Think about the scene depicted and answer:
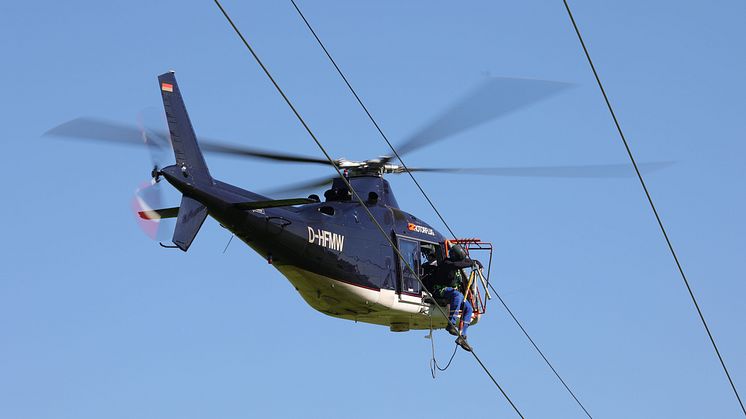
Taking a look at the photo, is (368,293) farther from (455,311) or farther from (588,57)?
(588,57)

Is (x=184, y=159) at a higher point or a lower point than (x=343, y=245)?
lower

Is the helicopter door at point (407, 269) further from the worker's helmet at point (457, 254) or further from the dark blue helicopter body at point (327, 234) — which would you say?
the worker's helmet at point (457, 254)

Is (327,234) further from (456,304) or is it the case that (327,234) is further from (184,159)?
(456,304)

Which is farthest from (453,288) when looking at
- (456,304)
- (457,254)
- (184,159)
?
(184,159)

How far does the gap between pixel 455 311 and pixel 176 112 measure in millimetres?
8036

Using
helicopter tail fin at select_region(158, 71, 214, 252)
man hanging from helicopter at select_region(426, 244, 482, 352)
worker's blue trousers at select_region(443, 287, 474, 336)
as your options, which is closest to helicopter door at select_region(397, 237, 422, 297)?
man hanging from helicopter at select_region(426, 244, 482, 352)

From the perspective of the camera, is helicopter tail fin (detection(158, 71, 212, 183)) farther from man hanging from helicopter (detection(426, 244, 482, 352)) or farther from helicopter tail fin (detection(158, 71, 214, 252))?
man hanging from helicopter (detection(426, 244, 482, 352))

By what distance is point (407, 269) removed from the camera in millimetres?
25734

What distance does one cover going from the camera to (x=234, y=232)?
2280 cm

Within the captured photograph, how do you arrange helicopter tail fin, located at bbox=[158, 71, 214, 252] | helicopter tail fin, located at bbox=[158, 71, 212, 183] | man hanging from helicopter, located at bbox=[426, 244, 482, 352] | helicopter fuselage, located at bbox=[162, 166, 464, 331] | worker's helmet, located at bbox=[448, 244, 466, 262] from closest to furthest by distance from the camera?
helicopter tail fin, located at bbox=[158, 71, 214, 252] < helicopter tail fin, located at bbox=[158, 71, 212, 183] < helicopter fuselage, located at bbox=[162, 166, 464, 331] < man hanging from helicopter, located at bbox=[426, 244, 482, 352] < worker's helmet, located at bbox=[448, 244, 466, 262]

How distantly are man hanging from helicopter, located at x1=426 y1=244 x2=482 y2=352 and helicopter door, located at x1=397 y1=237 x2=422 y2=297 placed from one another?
0.51 meters

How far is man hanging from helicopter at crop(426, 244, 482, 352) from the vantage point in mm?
25953

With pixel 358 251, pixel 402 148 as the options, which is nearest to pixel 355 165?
pixel 402 148

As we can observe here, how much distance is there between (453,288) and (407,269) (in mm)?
1265
